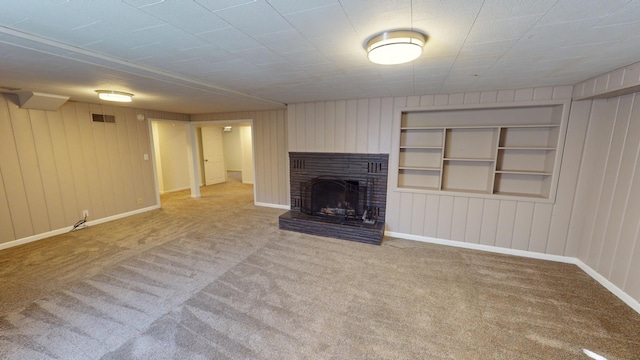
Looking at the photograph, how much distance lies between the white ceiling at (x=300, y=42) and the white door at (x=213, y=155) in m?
5.09

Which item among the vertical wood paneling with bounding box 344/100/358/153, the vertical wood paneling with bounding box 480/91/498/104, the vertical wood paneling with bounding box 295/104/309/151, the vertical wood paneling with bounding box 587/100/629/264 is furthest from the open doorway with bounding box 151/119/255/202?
→ the vertical wood paneling with bounding box 587/100/629/264

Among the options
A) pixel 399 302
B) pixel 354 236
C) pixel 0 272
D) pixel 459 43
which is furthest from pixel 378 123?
pixel 0 272

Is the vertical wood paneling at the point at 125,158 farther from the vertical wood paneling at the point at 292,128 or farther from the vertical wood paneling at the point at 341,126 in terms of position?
the vertical wood paneling at the point at 341,126

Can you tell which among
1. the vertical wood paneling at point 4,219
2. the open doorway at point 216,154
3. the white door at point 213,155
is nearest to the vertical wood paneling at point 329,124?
the open doorway at point 216,154

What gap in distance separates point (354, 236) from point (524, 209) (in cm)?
229

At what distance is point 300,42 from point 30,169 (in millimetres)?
4600

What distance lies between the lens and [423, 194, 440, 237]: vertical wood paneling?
361cm

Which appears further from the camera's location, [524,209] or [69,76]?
[524,209]

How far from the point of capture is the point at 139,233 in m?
3.90

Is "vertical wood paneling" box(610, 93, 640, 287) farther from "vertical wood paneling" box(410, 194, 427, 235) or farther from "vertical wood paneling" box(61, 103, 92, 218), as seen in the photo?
"vertical wood paneling" box(61, 103, 92, 218)

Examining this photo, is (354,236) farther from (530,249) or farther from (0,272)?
(0,272)

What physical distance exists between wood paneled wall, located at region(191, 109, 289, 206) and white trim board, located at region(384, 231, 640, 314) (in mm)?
2544

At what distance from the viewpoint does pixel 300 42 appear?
1.71 metres

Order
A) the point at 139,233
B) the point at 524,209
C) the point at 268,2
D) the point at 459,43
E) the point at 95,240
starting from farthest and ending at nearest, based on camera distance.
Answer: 1. the point at 139,233
2. the point at 95,240
3. the point at 524,209
4. the point at 459,43
5. the point at 268,2
